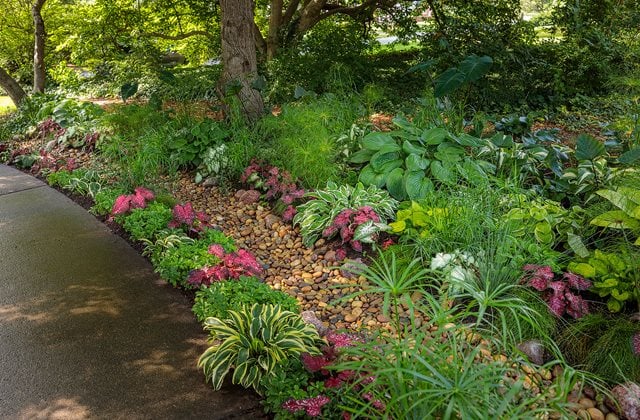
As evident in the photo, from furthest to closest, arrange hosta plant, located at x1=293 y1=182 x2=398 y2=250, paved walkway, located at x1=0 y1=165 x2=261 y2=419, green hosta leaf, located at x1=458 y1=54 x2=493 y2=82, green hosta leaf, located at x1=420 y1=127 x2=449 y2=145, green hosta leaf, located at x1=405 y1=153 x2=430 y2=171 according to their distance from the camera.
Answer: green hosta leaf, located at x1=458 y1=54 x2=493 y2=82, green hosta leaf, located at x1=420 y1=127 x2=449 y2=145, green hosta leaf, located at x1=405 y1=153 x2=430 y2=171, hosta plant, located at x1=293 y1=182 x2=398 y2=250, paved walkway, located at x1=0 y1=165 x2=261 y2=419

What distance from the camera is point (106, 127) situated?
5613 millimetres

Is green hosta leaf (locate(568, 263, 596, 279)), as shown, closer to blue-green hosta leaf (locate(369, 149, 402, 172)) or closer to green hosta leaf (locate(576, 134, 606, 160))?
green hosta leaf (locate(576, 134, 606, 160))

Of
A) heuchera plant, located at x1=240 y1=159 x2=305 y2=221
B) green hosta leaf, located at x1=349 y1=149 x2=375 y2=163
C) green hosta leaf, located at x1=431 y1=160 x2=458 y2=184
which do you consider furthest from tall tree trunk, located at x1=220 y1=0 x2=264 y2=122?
green hosta leaf, located at x1=431 y1=160 x2=458 y2=184

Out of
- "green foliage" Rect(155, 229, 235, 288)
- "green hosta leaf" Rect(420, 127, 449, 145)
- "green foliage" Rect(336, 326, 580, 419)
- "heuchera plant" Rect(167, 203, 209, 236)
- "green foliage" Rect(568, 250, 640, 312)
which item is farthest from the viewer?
"green hosta leaf" Rect(420, 127, 449, 145)

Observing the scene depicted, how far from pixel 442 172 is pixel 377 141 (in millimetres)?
597

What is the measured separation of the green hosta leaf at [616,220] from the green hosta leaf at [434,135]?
4.40 feet

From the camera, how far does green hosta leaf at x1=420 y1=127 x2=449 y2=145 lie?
389 cm

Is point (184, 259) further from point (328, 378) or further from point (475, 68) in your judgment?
point (475, 68)

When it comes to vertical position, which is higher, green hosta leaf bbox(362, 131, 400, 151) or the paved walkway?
green hosta leaf bbox(362, 131, 400, 151)

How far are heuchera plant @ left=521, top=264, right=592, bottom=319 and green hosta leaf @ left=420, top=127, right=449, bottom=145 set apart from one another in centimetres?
148

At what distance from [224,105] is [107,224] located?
76.7 inches

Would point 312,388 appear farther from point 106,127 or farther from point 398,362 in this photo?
point 106,127

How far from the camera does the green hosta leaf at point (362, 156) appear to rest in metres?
4.18

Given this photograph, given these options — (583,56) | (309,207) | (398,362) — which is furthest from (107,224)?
(583,56)
